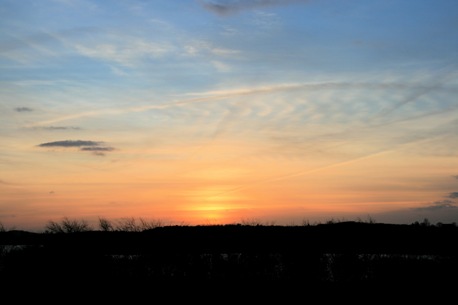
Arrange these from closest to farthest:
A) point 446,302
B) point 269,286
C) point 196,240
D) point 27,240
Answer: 1. point 446,302
2. point 269,286
3. point 196,240
4. point 27,240

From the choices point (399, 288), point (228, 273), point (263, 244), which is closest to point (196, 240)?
point (263, 244)

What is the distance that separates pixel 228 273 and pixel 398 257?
5.63 m

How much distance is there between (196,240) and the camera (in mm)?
25047

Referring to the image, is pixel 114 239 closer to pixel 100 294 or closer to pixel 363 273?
pixel 100 294

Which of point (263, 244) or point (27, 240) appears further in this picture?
point (27, 240)

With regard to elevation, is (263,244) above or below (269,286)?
above

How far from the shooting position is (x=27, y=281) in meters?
19.5

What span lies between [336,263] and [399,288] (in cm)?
206

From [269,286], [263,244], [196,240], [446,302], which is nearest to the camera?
[446,302]

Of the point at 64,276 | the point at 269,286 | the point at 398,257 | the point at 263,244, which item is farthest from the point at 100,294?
the point at 398,257

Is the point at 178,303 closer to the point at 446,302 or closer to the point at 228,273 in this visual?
the point at 228,273

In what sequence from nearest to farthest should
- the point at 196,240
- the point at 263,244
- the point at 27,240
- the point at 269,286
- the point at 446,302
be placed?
the point at 446,302
the point at 269,286
the point at 263,244
the point at 196,240
the point at 27,240

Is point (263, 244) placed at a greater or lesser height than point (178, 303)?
greater

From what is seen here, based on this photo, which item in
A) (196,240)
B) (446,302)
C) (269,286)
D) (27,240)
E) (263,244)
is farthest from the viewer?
(27,240)
